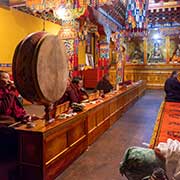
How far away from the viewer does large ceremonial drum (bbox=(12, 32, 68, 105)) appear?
253 centimetres

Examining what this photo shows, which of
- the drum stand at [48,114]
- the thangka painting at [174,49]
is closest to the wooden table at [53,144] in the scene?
the drum stand at [48,114]

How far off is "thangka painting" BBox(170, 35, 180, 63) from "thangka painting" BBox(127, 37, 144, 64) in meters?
1.56

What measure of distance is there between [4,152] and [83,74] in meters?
9.18

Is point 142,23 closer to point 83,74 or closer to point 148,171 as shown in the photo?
point 83,74

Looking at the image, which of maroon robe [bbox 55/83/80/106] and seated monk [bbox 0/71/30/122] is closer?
seated monk [bbox 0/71/30/122]

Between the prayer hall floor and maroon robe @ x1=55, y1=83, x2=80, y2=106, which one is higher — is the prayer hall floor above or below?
below

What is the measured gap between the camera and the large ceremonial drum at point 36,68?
2.53 meters

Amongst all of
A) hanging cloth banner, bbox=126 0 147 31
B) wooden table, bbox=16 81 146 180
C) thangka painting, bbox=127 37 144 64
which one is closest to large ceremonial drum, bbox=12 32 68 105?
wooden table, bbox=16 81 146 180

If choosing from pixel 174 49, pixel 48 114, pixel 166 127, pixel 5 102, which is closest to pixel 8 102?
pixel 5 102

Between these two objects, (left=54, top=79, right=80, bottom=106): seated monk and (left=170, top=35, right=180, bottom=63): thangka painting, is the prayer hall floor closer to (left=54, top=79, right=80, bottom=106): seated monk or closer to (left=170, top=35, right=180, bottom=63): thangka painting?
(left=54, top=79, right=80, bottom=106): seated monk

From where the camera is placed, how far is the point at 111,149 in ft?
12.2

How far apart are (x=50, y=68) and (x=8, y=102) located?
798 millimetres

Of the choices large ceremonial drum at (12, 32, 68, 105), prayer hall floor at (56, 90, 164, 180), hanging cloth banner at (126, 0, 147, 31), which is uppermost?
hanging cloth banner at (126, 0, 147, 31)

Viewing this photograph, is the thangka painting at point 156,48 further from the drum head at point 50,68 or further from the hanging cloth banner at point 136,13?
the drum head at point 50,68
